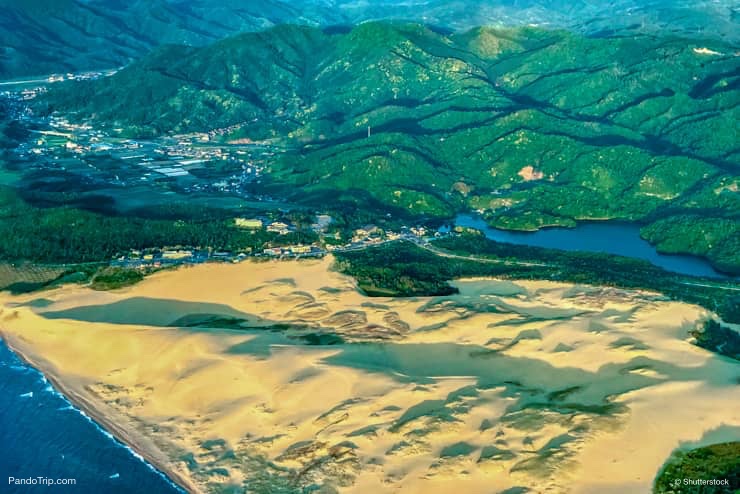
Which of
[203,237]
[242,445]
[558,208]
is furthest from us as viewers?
[558,208]

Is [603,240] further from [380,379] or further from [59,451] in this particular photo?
[59,451]

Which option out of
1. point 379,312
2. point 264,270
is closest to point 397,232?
point 264,270

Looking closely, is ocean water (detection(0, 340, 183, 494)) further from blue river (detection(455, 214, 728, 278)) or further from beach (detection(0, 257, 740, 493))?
blue river (detection(455, 214, 728, 278))

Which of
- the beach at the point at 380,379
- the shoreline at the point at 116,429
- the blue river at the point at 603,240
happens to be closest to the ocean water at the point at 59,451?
the shoreline at the point at 116,429

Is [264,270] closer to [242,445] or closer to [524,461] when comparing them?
[242,445]

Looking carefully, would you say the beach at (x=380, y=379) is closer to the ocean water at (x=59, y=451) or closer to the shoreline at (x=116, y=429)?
the shoreline at (x=116, y=429)

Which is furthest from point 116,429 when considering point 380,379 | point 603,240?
point 603,240
